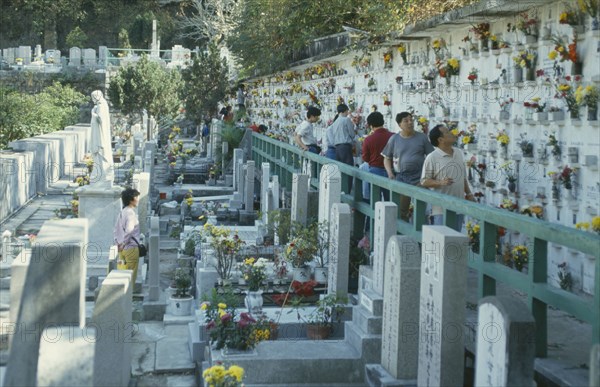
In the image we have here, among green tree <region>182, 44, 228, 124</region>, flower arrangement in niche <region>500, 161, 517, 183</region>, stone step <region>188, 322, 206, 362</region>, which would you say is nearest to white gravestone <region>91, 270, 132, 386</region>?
stone step <region>188, 322, 206, 362</region>

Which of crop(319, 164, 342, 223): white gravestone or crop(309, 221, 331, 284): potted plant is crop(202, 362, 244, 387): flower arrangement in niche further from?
crop(319, 164, 342, 223): white gravestone

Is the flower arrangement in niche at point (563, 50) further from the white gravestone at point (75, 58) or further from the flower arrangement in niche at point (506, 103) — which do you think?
the white gravestone at point (75, 58)

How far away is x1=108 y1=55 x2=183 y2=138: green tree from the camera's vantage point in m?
39.4

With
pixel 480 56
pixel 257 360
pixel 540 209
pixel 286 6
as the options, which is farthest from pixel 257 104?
pixel 257 360

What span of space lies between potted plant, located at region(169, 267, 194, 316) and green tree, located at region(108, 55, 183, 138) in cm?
2915

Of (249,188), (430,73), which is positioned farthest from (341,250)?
(249,188)

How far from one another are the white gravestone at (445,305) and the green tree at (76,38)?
181ft

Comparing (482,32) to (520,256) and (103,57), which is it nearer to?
(520,256)

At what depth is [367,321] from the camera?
819cm

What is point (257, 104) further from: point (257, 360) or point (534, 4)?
point (257, 360)

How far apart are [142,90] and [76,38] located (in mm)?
21698

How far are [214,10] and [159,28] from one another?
29.2ft

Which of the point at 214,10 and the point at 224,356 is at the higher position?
the point at 214,10

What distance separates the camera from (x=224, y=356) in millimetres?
8047
